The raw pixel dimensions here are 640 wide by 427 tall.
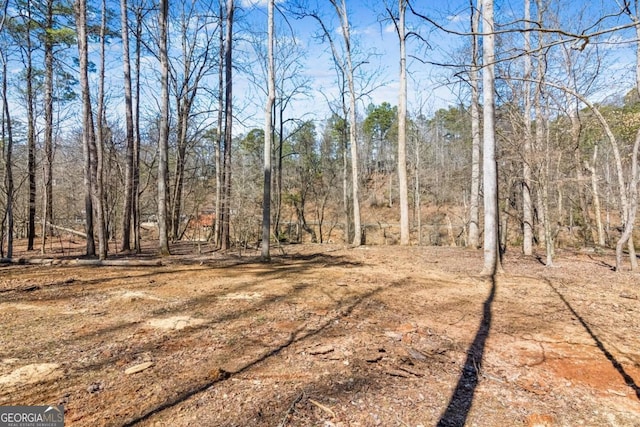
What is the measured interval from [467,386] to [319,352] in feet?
3.93

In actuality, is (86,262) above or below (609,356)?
above

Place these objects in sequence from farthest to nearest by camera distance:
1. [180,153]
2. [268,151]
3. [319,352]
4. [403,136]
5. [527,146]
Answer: [180,153] < [403,136] < [268,151] < [527,146] < [319,352]

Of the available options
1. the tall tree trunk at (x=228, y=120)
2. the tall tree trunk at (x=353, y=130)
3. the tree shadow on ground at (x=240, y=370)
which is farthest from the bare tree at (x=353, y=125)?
the tree shadow on ground at (x=240, y=370)

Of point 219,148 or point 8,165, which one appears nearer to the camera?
point 8,165

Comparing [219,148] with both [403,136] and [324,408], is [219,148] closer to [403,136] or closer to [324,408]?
[403,136]

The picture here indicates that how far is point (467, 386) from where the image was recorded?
8.07 ft

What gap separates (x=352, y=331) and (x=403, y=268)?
444 cm

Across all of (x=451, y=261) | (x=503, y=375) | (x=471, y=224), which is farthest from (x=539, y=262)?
(x=503, y=375)

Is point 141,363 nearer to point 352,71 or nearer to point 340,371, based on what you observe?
point 340,371

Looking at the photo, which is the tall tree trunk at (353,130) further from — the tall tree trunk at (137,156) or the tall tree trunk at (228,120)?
the tall tree trunk at (137,156)

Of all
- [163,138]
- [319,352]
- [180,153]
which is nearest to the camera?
[319,352]

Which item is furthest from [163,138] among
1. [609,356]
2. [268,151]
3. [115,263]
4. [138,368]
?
[609,356]

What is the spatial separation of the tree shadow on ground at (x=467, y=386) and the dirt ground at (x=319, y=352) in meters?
0.01

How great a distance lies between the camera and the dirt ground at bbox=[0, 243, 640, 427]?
2102 millimetres
